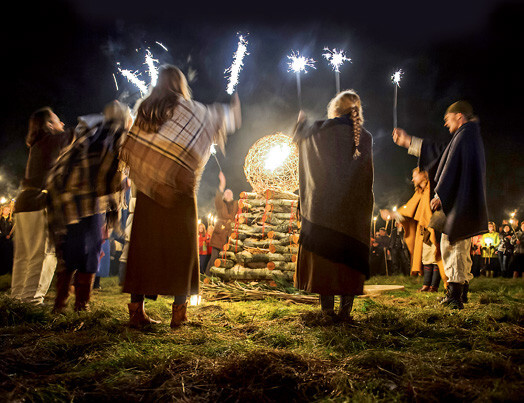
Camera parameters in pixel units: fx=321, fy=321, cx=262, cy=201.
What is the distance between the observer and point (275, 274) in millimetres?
6141

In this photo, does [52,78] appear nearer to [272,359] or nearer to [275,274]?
[275,274]

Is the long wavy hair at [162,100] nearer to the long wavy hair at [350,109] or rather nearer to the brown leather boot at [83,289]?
Result: the long wavy hair at [350,109]

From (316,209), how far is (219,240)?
5.15m

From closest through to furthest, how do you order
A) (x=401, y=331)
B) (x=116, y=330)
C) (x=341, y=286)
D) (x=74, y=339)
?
(x=74, y=339)
(x=116, y=330)
(x=401, y=331)
(x=341, y=286)

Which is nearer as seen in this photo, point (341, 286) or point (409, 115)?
point (341, 286)

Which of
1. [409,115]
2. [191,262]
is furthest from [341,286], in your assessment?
[409,115]

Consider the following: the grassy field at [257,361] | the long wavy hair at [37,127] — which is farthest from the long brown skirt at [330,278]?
the long wavy hair at [37,127]

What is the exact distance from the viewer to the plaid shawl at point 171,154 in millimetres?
2926

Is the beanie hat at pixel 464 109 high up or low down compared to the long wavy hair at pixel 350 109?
up

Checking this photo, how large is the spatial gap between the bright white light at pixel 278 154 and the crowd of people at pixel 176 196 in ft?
8.34

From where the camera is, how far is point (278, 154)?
21.8 ft

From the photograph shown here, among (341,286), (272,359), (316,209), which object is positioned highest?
(316,209)

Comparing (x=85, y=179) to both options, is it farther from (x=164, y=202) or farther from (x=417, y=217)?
(x=417, y=217)

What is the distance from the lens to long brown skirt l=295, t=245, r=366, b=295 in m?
3.16
